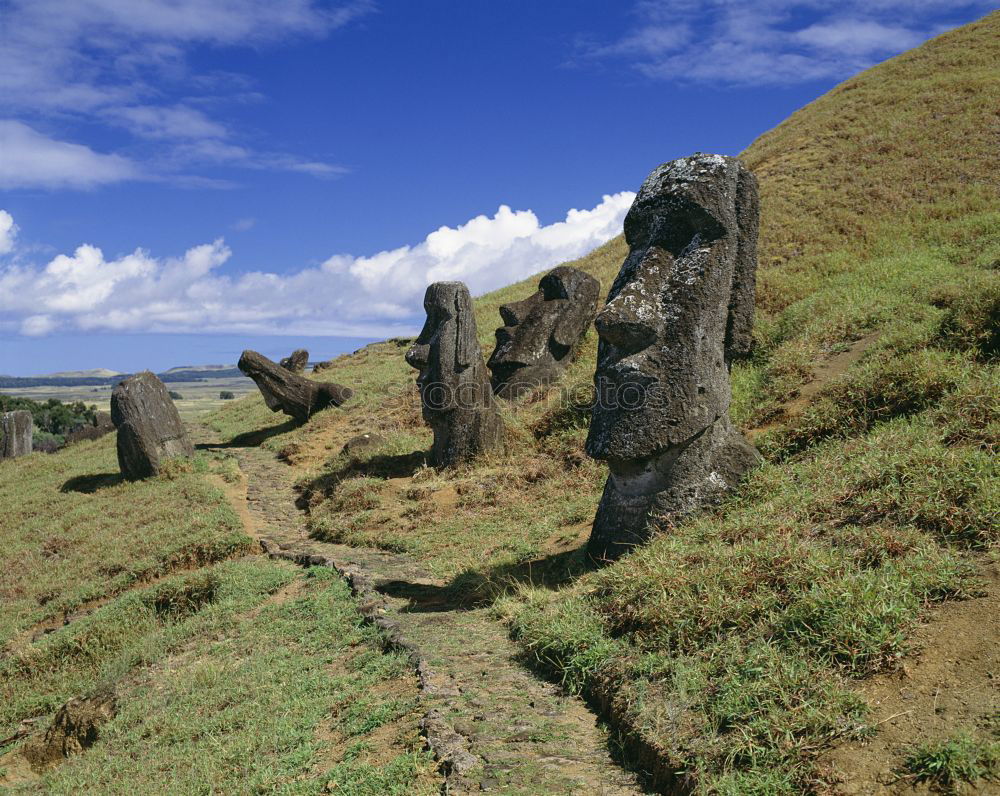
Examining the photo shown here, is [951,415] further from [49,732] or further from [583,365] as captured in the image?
[583,365]

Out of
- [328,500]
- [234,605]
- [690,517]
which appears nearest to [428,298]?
[328,500]

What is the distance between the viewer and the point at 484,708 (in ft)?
16.2

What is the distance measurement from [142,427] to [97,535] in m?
3.64

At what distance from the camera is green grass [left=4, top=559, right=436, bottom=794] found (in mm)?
4793

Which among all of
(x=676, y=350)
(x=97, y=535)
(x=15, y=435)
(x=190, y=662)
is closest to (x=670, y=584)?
(x=676, y=350)

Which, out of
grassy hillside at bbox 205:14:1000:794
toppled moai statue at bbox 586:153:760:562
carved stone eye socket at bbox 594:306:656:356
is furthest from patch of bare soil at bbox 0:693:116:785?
carved stone eye socket at bbox 594:306:656:356

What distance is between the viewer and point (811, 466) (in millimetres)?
7059

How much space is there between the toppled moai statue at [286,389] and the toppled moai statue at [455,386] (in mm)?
7644

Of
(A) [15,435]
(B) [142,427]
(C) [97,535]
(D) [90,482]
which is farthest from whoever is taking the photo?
(A) [15,435]

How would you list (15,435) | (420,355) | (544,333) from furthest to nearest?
(15,435)
(544,333)
(420,355)

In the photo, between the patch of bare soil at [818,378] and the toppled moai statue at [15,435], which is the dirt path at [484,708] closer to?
the patch of bare soil at [818,378]

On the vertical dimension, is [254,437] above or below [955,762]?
above

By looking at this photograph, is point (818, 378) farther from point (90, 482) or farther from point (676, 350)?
point (90, 482)

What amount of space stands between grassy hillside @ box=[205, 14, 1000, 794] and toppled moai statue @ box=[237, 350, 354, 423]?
43.8 inches
